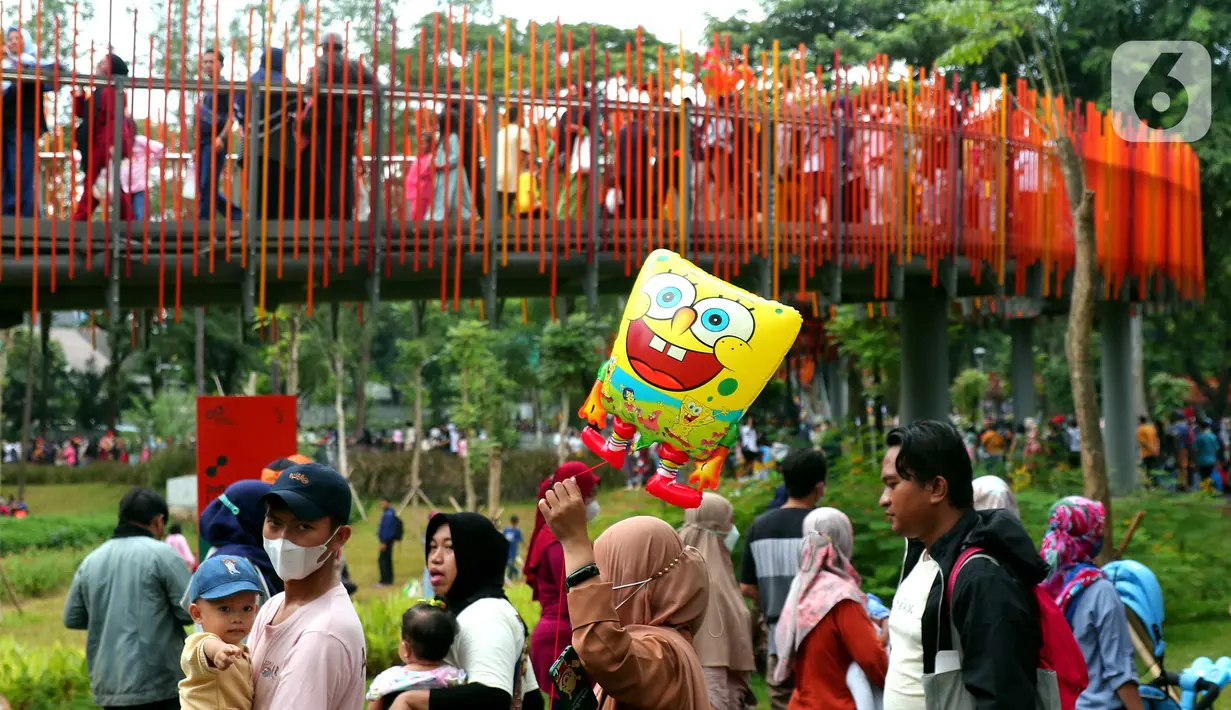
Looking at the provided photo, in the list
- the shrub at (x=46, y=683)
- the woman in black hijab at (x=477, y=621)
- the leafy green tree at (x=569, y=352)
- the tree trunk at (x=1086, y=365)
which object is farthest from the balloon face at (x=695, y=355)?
the leafy green tree at (x=569, y=352)

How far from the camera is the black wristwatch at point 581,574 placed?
10.8 feet

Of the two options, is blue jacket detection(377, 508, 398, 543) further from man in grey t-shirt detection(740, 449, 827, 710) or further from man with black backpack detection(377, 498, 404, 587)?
man in grey t-shirt detection(740, 449, 827, 710)

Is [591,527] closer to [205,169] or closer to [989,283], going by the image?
[205,169]

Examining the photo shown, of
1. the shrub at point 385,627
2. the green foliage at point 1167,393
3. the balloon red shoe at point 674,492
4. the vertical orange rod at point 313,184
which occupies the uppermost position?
the vertical orange rod at point 313,184

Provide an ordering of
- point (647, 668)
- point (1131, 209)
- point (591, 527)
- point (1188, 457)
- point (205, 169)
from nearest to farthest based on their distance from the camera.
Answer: point (647, 668) < point (205, 169) < point (591, 527) < point (1131, 209) < point (1188, 457)

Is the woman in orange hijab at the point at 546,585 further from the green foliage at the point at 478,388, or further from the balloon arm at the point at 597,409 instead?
the green foliage at the point at 478,388

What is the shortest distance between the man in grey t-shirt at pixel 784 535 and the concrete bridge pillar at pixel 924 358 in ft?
30.7

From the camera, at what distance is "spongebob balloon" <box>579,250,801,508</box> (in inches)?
161

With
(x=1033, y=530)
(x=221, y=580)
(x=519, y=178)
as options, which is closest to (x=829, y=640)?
(x=221, y=580)

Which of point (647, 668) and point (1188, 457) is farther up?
point (647, 668)

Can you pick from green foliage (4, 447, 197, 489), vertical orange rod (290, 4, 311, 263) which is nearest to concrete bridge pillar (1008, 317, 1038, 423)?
green foliage (4, 447, 197, 489)

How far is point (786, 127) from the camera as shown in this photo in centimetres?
1215

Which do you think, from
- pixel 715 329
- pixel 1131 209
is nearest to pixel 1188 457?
pixel 1131 209

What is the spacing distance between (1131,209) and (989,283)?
2.70 m
